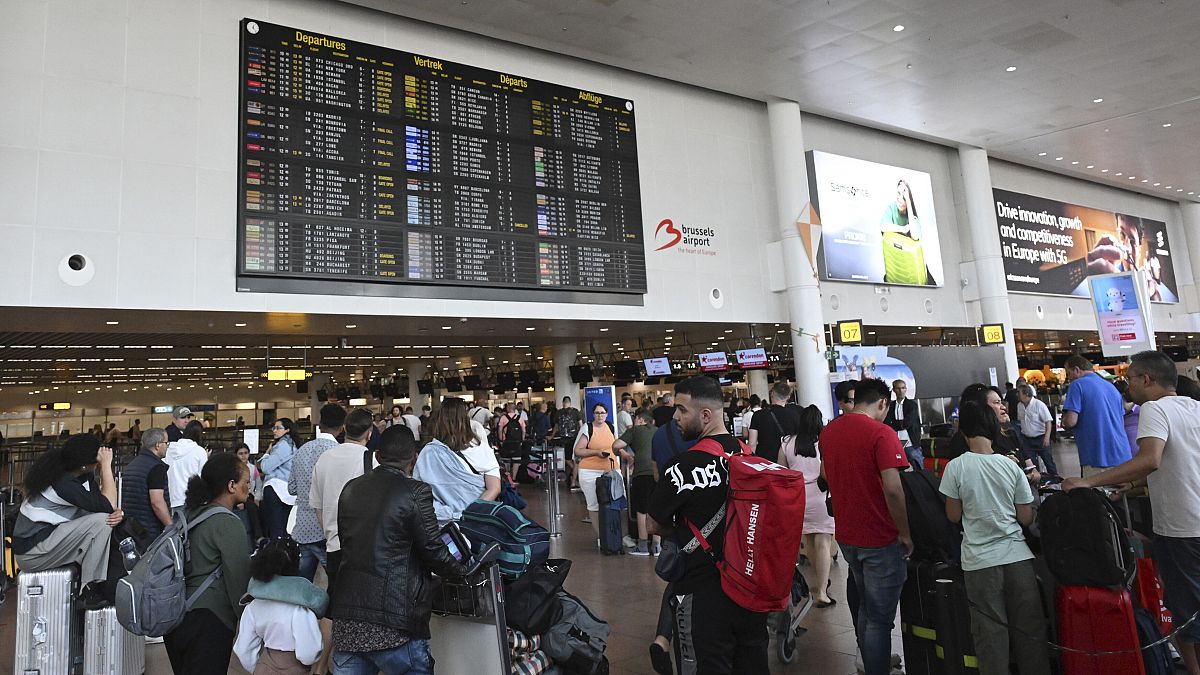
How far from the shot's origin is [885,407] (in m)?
4.04

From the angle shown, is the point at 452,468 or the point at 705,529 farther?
the point at 452,468

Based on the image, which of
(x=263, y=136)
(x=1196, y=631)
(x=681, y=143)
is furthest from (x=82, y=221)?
(x=1196, y=631)

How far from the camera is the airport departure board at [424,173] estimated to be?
9.55m

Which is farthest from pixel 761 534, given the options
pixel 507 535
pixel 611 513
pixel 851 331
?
pixel 851 331

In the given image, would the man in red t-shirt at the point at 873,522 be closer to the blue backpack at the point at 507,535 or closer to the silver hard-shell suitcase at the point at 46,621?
the blue backpack at the point at 507,535

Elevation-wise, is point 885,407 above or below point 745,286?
below

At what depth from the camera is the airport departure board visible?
9.55m

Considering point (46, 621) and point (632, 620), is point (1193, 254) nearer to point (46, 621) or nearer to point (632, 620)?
point (632, 620)

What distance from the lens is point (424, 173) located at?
10.6 m

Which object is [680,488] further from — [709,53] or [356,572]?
[709,53]

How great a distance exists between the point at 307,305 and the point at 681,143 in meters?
7.60

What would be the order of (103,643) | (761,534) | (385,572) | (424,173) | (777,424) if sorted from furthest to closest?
1. (424,173)
2. (777,424)
3. (103,643)
4. (385,572)
5. (761,534)

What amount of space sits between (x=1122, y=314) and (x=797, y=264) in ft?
17.5

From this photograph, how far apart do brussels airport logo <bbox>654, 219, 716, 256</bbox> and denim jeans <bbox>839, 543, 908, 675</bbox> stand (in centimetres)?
972
